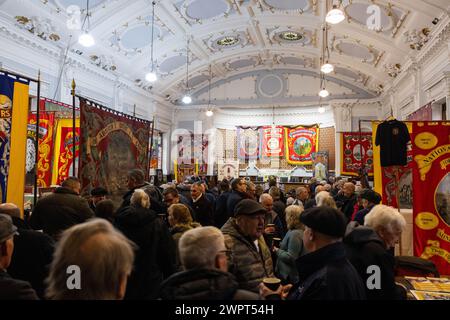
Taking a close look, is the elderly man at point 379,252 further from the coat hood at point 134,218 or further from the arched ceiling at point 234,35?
the arched ceiling at point 234,35

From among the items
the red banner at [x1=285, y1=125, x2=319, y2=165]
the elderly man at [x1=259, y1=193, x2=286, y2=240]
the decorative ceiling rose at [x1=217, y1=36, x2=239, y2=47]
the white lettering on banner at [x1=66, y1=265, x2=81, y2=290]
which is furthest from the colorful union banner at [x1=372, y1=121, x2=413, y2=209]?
the red banner at [x1=285, y1=125, x2=319, y2=165]

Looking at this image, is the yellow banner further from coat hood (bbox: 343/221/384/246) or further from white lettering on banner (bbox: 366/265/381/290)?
white lettering on banner (bbox: 366/265/381/290)

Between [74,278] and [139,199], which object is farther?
[139,199]

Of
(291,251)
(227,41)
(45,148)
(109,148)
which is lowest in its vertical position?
(291,251)

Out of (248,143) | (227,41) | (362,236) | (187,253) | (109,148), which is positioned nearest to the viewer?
(187,253)

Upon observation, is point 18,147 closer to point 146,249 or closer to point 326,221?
point 146,249

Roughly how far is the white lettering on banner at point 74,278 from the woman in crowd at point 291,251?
208cm

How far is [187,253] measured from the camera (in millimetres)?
1574

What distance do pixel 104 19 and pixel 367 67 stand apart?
9.08 metres

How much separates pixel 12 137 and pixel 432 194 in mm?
5632

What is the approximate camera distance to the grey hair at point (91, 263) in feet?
3.99

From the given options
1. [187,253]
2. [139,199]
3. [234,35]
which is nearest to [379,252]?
[187,253]

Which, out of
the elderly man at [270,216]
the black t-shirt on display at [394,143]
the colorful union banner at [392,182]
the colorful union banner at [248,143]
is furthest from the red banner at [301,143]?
the elderly man at [270,216]
